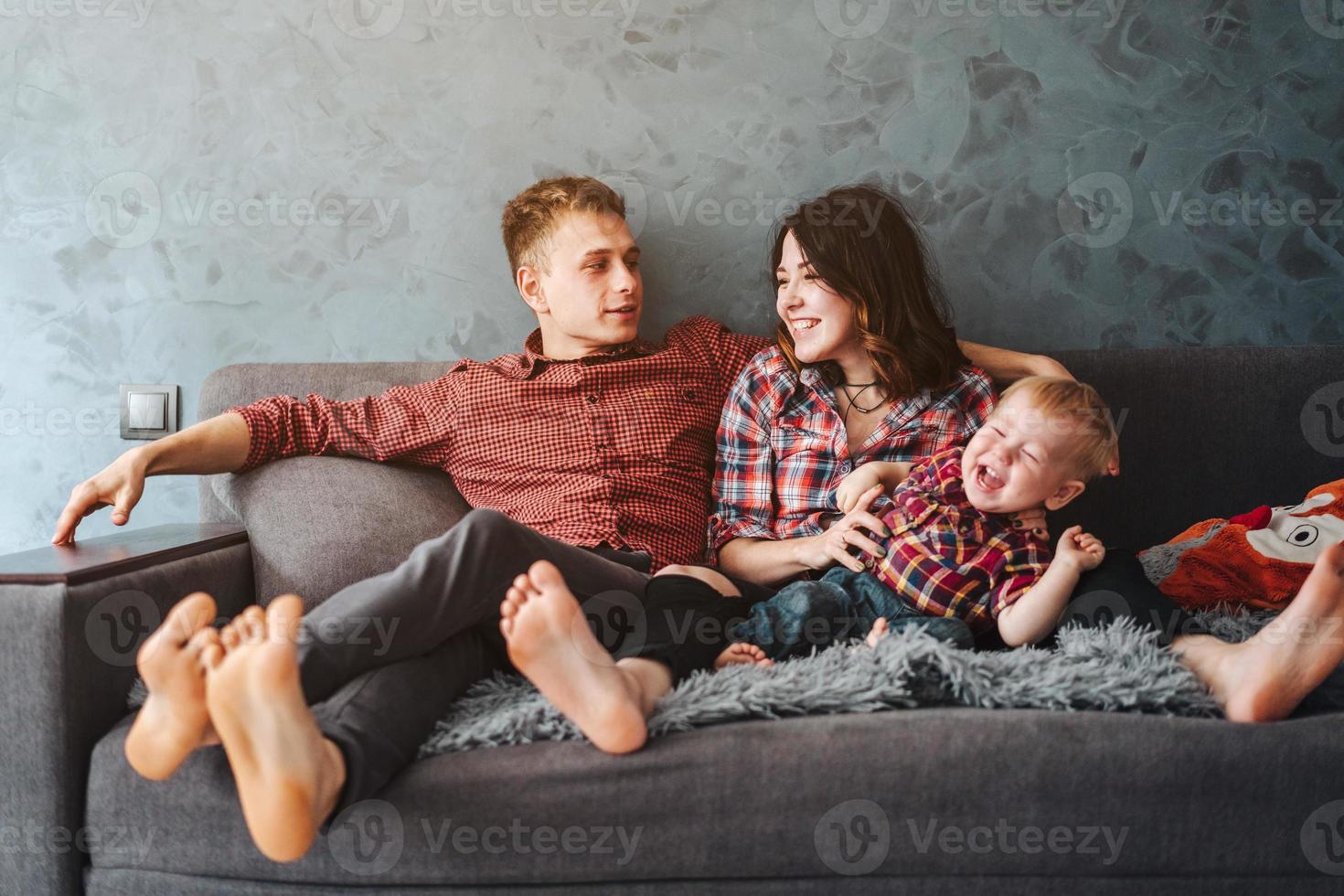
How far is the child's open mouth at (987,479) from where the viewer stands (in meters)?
1.31

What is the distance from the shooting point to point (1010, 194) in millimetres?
1812

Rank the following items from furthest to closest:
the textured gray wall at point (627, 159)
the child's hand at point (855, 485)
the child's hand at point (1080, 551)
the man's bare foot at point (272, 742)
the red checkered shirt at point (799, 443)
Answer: the textured gray wall at point (627, 159) < the red checkered shirt at point (799, 443) < the child's hand at point (855, 485) < the child's hand at point (1080, 551) < the man's bare foot at point (272, 742)

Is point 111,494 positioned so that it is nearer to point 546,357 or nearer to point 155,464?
point 155,464

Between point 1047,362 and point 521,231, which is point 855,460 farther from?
point 521,231

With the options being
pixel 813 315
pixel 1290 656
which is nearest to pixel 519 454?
pixel 813 315

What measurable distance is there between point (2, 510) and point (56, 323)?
15.3 inches

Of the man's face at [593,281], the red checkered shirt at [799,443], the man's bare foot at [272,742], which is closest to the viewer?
the man's bare foot at [272,742]

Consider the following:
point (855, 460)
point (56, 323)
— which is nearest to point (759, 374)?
point (855, 460)

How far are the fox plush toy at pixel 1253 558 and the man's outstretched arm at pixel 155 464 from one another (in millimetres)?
1390

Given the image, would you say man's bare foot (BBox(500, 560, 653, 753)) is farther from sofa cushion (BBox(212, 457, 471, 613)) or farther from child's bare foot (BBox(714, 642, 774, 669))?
sofa cushion (BBox(212, 457, 471, 613))

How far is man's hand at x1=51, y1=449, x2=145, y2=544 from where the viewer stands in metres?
1.35

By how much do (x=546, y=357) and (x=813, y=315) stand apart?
0.46 metres

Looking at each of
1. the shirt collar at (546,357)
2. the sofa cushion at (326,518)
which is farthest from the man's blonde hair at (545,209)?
the sofa cushion at (326,518)

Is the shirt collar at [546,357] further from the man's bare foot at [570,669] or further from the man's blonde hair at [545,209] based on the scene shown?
the man's bare foot at [570,669]
